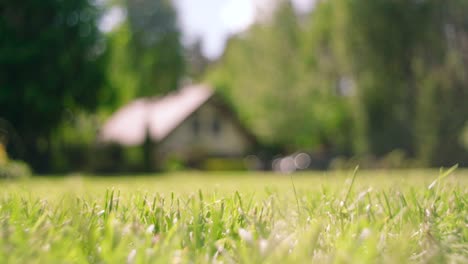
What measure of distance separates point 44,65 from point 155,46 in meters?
15.1

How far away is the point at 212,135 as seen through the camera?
1432 inches

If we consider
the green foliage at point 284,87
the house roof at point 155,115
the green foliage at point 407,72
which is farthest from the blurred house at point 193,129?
the green foliage at point 407,72

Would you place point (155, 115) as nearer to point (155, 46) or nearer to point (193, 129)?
point (193, 129)

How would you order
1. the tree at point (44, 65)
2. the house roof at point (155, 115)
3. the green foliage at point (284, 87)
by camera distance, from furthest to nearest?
the green foliage at point (284, 87)
the house roof at point (155, 115)
the tree at point (44, 65)

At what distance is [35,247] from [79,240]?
0.16 m

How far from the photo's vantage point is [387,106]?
2748cm

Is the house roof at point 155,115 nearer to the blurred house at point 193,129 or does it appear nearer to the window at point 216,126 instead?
the blurred house at point 193,129

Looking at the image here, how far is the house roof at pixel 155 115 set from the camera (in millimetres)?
33656

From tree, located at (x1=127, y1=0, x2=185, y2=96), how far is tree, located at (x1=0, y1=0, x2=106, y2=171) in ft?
38.1

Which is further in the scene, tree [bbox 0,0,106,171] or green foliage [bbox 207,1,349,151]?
green foliage [bbox 207,1,349,151]

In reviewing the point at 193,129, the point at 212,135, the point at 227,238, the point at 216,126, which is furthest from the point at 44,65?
the point at 227,238

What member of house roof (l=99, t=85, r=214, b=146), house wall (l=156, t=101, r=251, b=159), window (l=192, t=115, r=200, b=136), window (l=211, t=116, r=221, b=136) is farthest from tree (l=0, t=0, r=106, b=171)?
window (l=211, t=116, r=221, b=136)

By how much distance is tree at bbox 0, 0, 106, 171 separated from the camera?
72.9 feet

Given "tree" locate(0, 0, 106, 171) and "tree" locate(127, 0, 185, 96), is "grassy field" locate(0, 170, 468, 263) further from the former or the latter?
A: "tree" locate(127, 0, 185, 96)
